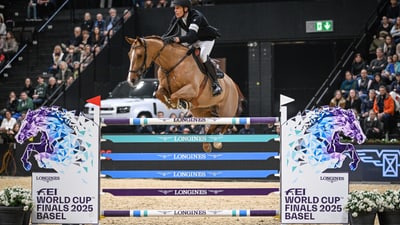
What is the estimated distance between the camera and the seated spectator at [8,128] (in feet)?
65.3

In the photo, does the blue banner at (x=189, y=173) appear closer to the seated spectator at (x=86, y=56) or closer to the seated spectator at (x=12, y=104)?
the seated spectator at (x=12, y=104)

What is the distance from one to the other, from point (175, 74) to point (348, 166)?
319cm

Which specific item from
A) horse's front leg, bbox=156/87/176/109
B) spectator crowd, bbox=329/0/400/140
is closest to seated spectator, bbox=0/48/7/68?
spectator crowd, bbox=329/0/400/140

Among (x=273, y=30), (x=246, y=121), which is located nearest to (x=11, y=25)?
(x=273, y=30)

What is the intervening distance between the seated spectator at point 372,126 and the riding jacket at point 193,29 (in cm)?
741

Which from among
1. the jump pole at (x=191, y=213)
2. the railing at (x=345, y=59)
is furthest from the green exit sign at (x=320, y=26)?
the jump pole at (x=191, y=213)

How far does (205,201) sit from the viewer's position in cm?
1295

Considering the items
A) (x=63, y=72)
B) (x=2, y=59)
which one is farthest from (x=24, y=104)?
(x=2, y=59)

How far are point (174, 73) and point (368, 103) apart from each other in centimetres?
877

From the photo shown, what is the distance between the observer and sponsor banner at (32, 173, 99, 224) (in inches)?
353

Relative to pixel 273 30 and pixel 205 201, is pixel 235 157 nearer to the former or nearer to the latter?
pixel 205 201

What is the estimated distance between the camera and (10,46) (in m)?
24.2

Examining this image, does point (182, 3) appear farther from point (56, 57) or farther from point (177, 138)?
point (56, 57)

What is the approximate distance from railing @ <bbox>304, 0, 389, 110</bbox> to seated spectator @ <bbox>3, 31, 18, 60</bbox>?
9511mm
